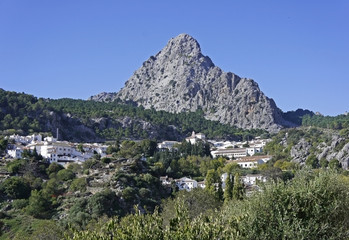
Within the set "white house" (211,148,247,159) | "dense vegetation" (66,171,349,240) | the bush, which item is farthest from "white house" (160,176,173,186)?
"dense vegetation" (66,171,349,240)

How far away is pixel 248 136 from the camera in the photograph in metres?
165

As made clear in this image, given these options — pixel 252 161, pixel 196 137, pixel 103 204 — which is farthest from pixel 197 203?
pixel 196 137

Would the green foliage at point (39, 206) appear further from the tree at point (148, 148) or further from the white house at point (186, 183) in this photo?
the tree at point (148, 148)

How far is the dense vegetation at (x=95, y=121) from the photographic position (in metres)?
131

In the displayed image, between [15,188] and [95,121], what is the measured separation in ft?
264

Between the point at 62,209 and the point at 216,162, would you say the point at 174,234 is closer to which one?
the point at 62,209

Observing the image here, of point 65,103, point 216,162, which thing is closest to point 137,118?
point 65,103

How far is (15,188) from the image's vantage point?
6888 centimetres

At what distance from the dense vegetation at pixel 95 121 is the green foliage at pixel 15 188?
47.1 metres

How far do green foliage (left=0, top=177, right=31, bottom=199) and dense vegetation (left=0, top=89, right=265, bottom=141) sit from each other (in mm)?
47057

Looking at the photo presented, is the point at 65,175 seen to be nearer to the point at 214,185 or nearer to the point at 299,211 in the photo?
the point at 214,185

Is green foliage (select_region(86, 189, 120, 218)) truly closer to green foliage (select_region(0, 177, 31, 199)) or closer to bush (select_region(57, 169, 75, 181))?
green foliage (select_region(0, 177, 31, 199))

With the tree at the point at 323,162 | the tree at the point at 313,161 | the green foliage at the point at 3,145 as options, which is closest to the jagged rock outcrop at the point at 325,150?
the tree at the point at 323,162

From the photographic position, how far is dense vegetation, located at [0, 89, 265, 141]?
13075 centimetres
